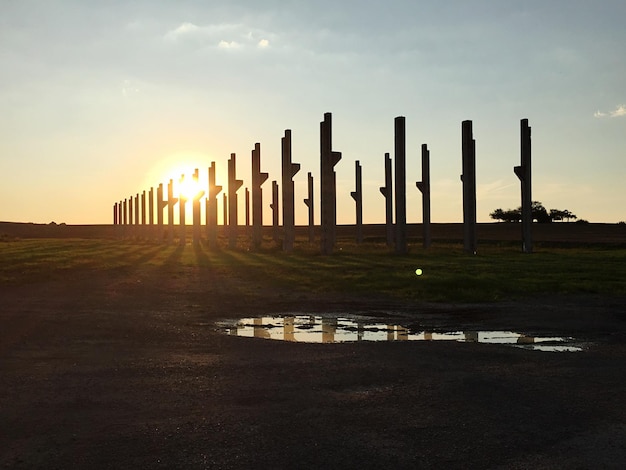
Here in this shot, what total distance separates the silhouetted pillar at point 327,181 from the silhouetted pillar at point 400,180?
3.14 metres

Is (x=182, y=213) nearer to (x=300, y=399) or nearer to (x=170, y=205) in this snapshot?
(x=170, y=205)

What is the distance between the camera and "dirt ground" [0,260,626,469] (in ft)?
16.7

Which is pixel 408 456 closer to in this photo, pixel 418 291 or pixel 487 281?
pixel 418 291

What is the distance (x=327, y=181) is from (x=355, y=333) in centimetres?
2553

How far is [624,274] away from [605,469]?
19172mm

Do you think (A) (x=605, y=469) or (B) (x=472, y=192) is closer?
(A) (x=605, y=469)

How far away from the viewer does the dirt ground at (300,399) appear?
5098 millimetres

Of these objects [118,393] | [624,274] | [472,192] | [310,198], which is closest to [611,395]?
[118,393]

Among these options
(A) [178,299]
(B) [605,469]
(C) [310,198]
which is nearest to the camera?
(B) [605,469]

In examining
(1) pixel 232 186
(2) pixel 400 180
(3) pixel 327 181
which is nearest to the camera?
(3) pixel 327 181

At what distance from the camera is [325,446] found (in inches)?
207

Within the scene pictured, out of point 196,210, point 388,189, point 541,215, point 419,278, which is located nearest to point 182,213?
point 196,210

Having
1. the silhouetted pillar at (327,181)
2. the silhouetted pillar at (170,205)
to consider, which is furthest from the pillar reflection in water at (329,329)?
the silhouetted pillar at (170,205)

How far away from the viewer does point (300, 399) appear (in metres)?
6.74
